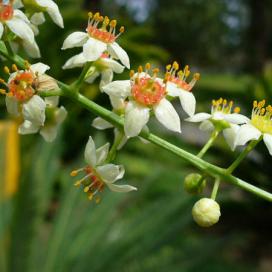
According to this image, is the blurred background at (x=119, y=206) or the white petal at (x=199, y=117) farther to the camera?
the blurred background at (x=119, y=206)

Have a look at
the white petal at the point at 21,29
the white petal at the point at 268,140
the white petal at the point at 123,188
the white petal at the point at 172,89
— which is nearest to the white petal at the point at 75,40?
the white petal at the point at 21,29

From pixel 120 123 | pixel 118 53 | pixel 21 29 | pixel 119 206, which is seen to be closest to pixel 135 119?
pixel 120 123

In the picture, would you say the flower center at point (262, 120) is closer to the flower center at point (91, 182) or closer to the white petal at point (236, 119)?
the white petal at point (236, 119)

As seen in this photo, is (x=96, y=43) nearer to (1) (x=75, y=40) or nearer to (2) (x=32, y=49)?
(1) (x=75, y=40)

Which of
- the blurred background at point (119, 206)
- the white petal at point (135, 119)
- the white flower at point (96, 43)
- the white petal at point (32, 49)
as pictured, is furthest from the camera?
the blurred background at point (119, 206)

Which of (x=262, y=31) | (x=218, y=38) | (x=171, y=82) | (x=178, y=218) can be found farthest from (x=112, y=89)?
(x=218, y=38)

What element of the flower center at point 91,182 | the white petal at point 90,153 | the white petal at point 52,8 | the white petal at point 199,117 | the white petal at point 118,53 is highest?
the white petal at point 52,8
